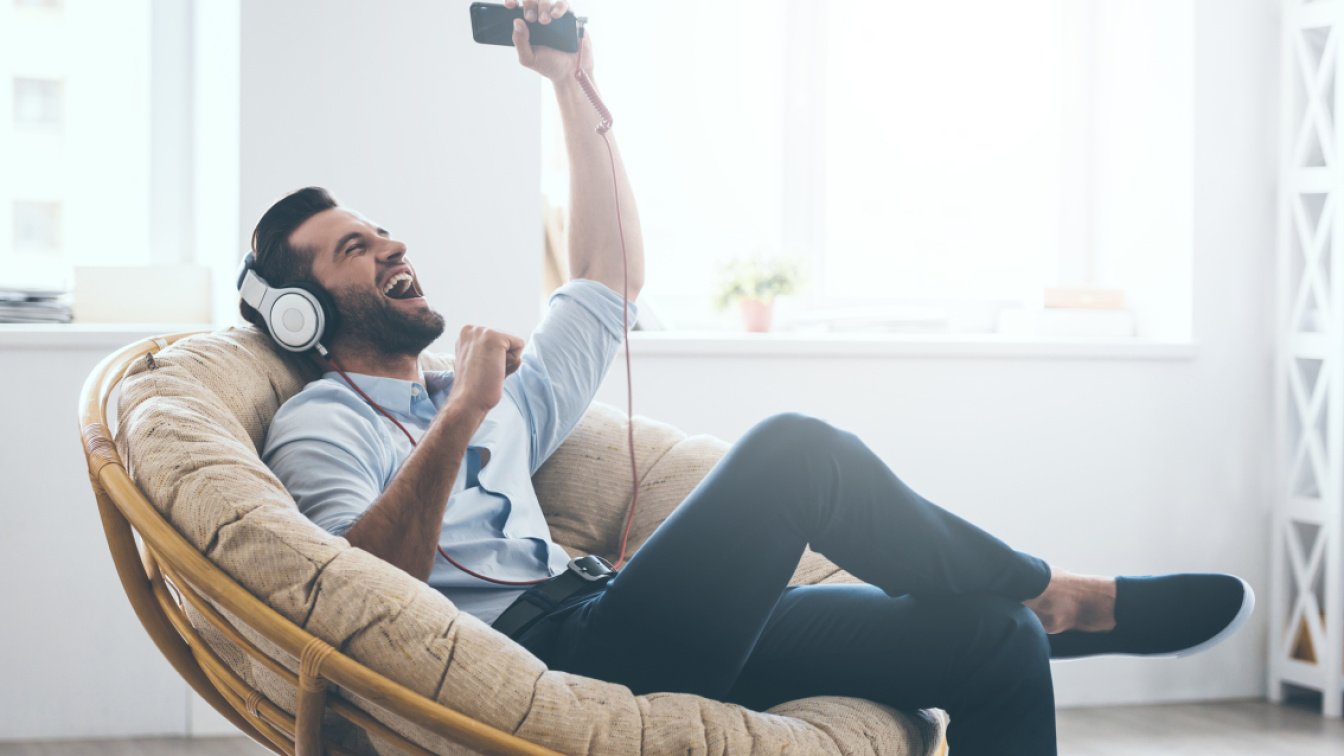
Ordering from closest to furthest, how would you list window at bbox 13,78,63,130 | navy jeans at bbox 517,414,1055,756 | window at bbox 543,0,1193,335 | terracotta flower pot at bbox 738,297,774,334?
navy jeans at bbox 517,414,1055,756 < window at bbox 13,78,63,130 < terracotta flower pot at bbox 738,297,774,334 < window at bbox 543,0,1193,335

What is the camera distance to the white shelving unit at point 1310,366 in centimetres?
272

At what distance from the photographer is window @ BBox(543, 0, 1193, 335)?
10.2ft

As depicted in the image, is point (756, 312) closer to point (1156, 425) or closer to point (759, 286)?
point (759, 286)

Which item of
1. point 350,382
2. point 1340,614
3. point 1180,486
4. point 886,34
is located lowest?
point 1340,614

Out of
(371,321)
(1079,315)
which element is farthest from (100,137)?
(1079,315)

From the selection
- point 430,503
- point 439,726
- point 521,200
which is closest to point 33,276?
point 521,200

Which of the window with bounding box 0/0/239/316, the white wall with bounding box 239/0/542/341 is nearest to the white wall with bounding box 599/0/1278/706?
the white wall with bounding box 239/0/542/341

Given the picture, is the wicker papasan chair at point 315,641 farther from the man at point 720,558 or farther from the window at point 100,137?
the window at point 100,137

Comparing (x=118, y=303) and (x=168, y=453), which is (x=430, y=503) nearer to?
(x=168, y=453)

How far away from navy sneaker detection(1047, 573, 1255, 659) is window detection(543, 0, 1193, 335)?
1.53 metres

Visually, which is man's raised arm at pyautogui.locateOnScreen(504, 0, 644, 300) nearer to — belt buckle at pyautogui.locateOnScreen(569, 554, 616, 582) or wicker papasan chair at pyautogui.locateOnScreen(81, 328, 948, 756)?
belt buckle at pyautogui.locateOnScreen(569, 554, 616, 582)

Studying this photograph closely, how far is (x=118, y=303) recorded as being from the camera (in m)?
2.65

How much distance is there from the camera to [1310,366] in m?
2.87

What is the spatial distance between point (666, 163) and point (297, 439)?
184 cm
